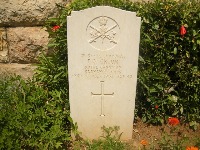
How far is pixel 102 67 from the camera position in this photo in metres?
3.33

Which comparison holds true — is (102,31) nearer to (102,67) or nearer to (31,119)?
(102,67)

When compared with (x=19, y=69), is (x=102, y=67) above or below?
above

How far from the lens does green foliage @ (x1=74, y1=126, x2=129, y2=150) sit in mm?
3499

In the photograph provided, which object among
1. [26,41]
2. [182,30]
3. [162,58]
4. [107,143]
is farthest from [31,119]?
[182,30]

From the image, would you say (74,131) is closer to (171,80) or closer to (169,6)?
(171,80)

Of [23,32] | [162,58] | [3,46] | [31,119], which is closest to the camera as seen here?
[31,119]

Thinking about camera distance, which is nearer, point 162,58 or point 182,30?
point 182,30

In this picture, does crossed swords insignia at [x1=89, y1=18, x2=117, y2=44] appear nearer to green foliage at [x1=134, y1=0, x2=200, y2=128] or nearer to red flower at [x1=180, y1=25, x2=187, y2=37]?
green foliage at [x1=134, y1=0, x2=200, y2=128]

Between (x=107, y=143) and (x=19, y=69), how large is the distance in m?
1.72

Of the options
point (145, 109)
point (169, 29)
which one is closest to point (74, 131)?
point (145, 109)

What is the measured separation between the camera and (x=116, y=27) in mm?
3158

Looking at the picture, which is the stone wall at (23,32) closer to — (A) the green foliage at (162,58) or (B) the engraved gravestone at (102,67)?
(A) the green foliage at (162,58)

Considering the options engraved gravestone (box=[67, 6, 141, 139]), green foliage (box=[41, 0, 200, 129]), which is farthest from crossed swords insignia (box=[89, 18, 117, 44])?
green foliage (box=[41, 0, 200, 129])

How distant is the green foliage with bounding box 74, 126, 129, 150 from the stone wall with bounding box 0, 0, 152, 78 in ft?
4.56
